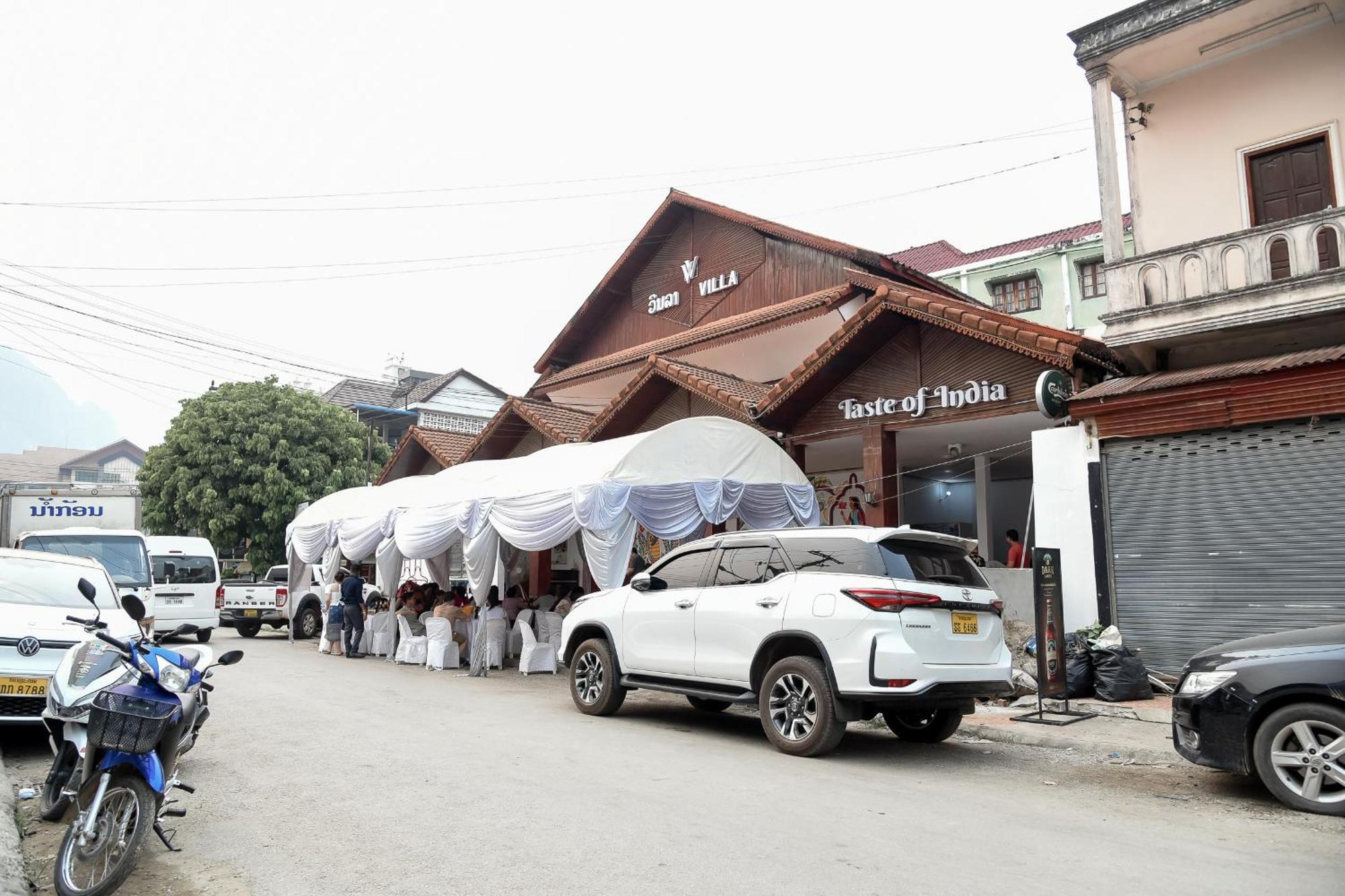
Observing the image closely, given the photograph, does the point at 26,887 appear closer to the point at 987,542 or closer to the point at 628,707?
the point at 628,707

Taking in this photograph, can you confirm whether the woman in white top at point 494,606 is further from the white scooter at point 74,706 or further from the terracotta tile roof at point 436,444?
the white scooter at point 74,706

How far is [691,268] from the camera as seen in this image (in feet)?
71.1

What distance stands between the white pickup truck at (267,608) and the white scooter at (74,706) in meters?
16.7

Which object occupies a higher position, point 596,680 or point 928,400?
point 928,400

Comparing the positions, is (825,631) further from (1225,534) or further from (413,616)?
(413,616)

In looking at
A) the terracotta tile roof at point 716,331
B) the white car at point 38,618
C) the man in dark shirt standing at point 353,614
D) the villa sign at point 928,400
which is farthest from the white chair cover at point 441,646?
the terracotta tile roof at point 716,331

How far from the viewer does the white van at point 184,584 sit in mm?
18250

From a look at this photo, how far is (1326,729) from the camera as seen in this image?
6.01 meters

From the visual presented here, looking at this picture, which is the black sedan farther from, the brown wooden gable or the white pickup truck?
the white pickup truck

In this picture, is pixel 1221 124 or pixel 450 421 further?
pixel 450 421

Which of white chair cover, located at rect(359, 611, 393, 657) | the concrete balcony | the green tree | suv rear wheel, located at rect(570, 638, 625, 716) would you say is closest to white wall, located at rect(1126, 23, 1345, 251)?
the concrete balcony

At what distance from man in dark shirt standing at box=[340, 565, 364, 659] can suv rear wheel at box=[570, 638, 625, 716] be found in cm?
864

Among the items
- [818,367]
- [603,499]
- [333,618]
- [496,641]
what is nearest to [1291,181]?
[818,367]

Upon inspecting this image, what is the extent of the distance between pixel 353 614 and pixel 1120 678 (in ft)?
43.2
